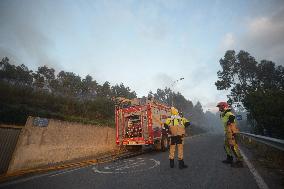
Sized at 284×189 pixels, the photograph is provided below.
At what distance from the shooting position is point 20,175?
289 inches

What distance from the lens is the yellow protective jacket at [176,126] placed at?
8.10 meters

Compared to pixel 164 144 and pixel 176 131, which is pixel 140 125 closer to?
pixel 164 144

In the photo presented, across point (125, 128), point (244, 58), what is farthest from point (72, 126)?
point (244, 58)

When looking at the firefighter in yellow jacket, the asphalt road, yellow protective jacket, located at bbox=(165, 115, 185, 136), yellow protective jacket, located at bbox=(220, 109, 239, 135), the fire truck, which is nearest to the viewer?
the asphalt road

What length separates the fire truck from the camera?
13336 mm

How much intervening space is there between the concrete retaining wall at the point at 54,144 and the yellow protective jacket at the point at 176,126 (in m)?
4.99

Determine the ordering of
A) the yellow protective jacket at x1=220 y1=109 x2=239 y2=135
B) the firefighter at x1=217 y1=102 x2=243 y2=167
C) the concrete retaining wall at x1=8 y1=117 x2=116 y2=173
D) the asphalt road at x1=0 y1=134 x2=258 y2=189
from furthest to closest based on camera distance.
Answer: the concrete retaining wall at x1=8 y1=117 x2=116 y2=173 → the yellow protective jacket at x1=220 y1=109 x2=239 y2=135 → the firefighter at x1=217 y1=102 x2=243 y2=167 → the asphalt road at x1=0 y1=134 x2=258 y2=189

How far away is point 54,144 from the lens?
32.9 ft

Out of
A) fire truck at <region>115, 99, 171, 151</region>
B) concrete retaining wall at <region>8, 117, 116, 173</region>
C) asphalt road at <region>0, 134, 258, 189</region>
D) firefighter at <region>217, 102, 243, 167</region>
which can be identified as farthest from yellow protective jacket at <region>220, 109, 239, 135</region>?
concrete retaining wall at <region>8, 117, 116, 173</region>

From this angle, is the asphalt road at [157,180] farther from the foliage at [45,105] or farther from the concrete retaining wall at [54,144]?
the foliage at [45,105]

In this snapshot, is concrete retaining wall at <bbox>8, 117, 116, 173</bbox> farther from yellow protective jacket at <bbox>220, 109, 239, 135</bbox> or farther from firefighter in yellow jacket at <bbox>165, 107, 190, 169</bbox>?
yellow protective jacket at <bbox>220, 109, 239, 135</bbox>

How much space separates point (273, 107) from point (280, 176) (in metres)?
18.0

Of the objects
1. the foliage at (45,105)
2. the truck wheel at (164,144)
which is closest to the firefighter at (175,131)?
the truck wheel at (164,144)

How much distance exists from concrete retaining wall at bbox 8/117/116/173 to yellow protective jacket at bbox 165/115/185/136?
16.4ft
